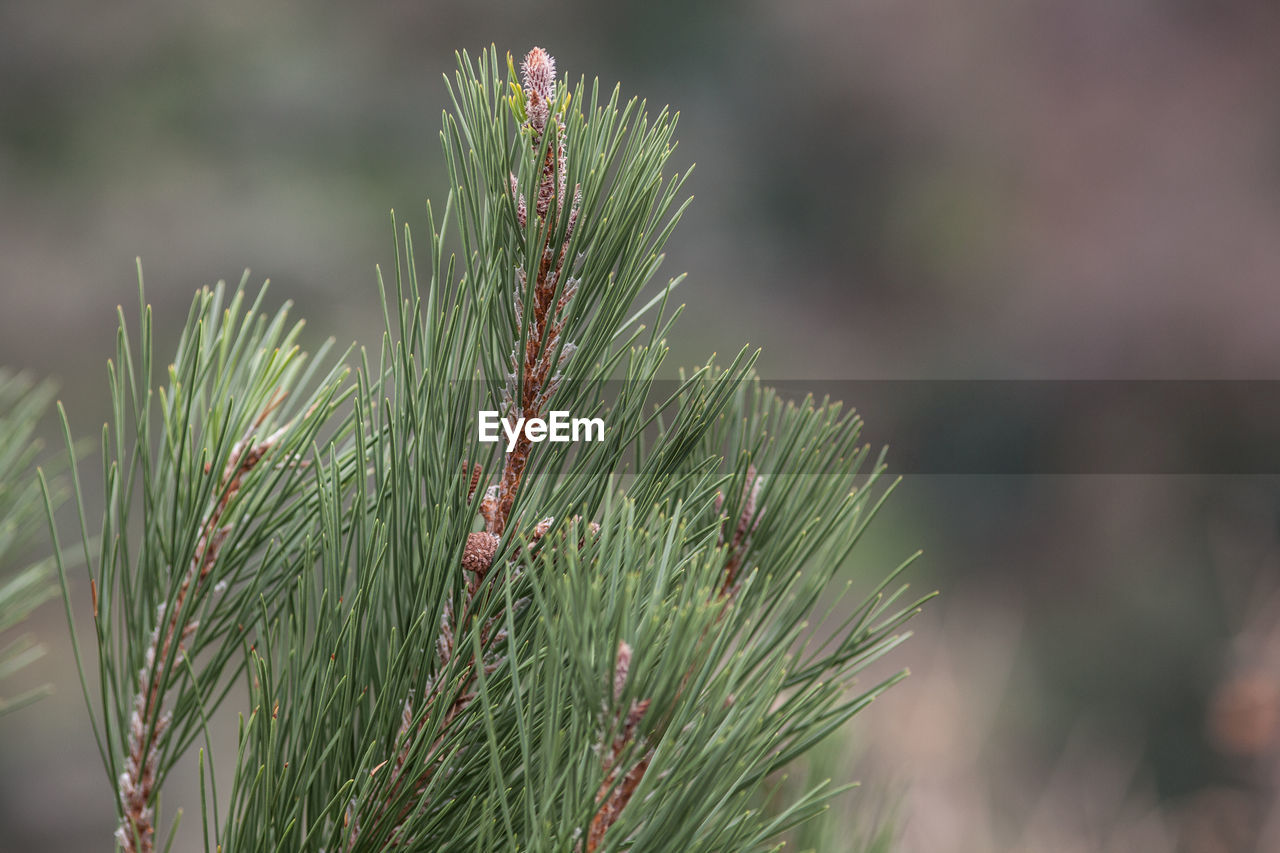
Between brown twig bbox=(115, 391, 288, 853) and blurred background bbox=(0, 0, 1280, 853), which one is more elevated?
blurred background bbox=(0, 0, 1280, 853)

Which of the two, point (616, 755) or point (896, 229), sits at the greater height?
point (896, 229)

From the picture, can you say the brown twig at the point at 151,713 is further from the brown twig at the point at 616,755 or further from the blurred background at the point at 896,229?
the blurred background at the point at 896,229

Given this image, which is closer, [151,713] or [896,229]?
[151,713]

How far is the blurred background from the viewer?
1851 millimetres

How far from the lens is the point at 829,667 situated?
0.59 feet

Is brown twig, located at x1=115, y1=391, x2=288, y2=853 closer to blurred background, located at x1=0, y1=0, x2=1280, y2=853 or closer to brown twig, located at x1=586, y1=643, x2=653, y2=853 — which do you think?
brown twig, located at x1=586, y1=643, x2=653, y2=853

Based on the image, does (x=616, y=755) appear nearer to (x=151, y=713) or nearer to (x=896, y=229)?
(x=151, y=713)

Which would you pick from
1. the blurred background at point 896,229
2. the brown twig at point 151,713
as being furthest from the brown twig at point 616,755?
the blurred background at point 896,229

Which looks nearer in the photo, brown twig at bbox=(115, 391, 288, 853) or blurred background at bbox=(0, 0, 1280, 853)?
brown twig at bbox=(115, 391, 288, 853)

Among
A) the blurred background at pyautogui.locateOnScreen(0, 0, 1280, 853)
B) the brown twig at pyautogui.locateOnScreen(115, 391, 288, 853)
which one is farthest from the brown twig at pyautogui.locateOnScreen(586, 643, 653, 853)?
the blurred background at pyautogui.locateOnScreen(0, 0, 1280, 853)

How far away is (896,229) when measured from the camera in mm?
2455

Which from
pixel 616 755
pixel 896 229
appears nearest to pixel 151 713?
pixel 616 755

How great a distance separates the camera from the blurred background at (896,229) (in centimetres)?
185

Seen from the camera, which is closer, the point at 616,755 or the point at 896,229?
the point at 616,755
